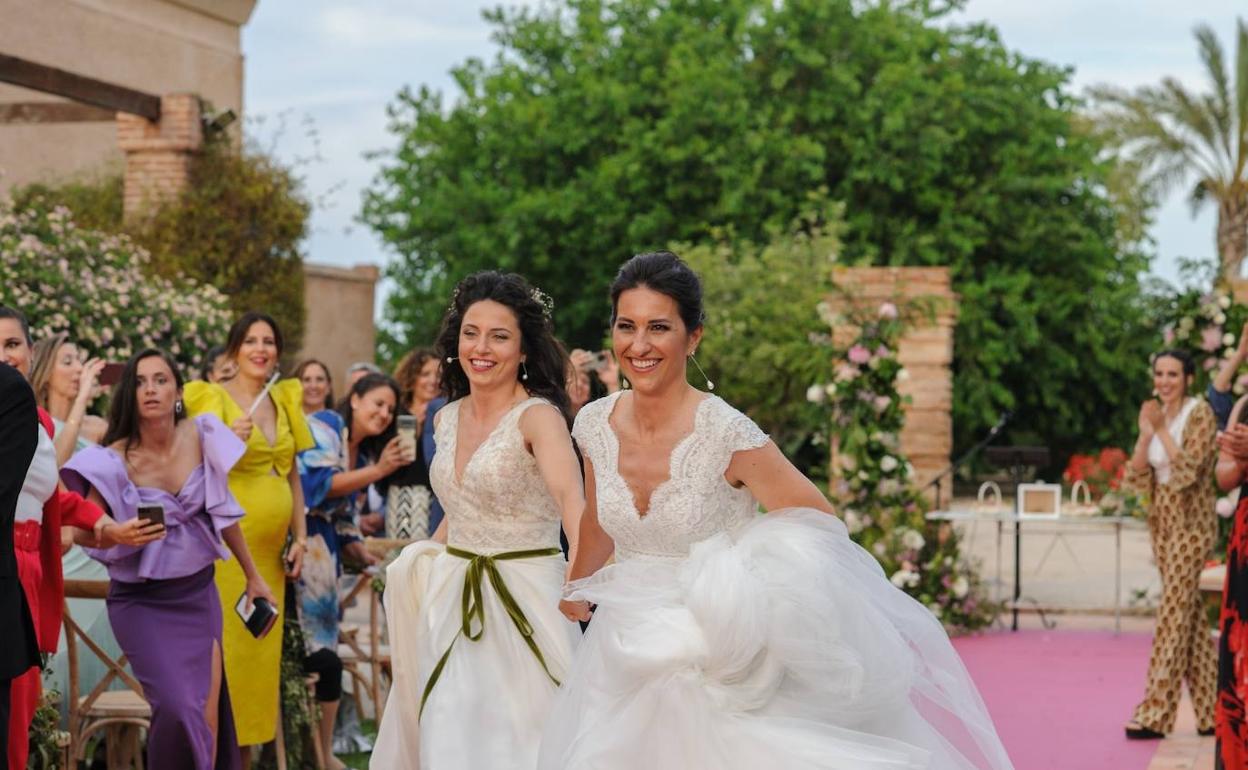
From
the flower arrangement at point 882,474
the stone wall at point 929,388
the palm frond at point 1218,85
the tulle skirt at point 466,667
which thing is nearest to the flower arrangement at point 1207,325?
the flower arrangement at point 882,474

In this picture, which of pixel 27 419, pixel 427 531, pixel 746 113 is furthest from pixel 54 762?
pixel 746 113

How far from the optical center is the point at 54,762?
22.1ft

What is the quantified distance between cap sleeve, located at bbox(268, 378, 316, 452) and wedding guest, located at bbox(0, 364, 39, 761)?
267cm

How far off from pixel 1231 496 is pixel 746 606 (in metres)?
8.74

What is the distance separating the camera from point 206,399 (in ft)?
26.0

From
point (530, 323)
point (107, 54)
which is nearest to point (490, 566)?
point (530, 323)

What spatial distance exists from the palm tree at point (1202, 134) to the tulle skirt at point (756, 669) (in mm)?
31880

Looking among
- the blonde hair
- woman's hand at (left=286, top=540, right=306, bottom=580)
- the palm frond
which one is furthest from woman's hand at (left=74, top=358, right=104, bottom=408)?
the palm frond

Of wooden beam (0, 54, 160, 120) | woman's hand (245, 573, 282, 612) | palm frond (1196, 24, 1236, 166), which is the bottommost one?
woman's hand (245, 573, 282, 612)

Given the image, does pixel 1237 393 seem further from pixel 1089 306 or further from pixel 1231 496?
pixel 1089 306

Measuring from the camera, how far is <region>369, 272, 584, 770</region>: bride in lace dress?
567 cm

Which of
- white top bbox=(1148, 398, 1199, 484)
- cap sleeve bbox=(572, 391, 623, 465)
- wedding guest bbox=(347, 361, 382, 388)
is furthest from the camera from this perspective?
white top bbox=(1148, 398, 1199, 484)

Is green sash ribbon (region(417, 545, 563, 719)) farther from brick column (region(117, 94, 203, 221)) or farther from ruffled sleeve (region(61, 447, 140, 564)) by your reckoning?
brick column (region(117, 94, 203, 221))

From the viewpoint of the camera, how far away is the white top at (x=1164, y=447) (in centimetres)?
1014
